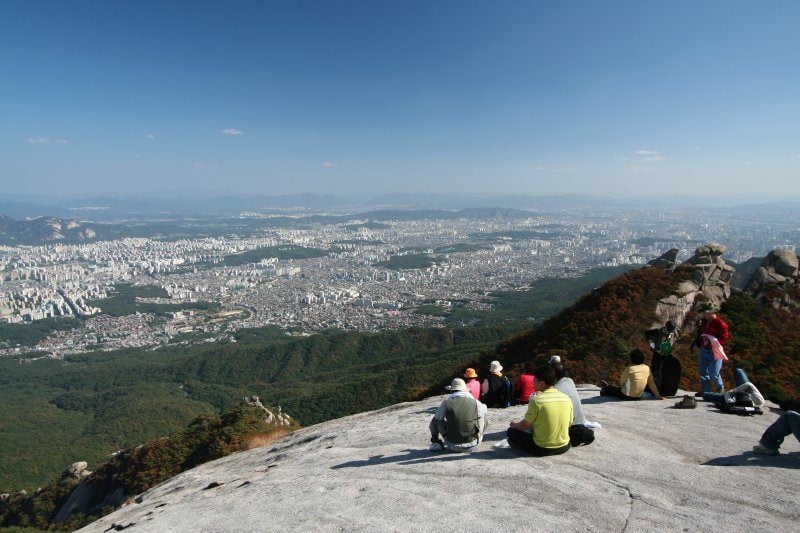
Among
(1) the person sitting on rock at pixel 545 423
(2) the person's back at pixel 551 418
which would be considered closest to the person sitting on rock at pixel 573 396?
(1) the person sitting on rock at pixel 545 423

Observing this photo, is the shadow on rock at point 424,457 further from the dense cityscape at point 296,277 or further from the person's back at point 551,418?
the dense cityscape at point 296,277

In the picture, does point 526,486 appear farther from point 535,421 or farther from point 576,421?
point 576,421

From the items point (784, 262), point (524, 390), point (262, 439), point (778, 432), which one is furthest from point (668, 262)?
point (262, 439)

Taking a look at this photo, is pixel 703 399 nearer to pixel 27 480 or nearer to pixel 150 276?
pixel 27 480

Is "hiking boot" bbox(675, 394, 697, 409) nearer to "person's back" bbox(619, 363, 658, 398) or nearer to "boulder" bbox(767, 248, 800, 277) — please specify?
"person's back" bbox(619, 363, 658, 398)

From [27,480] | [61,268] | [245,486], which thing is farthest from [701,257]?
[61,268]
